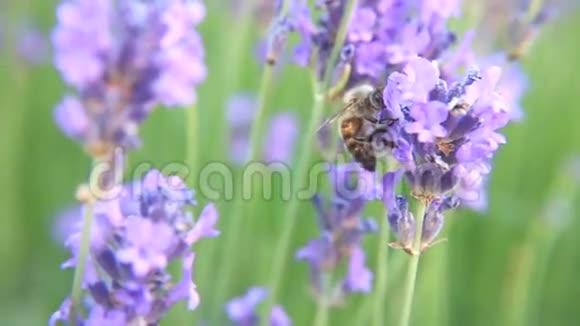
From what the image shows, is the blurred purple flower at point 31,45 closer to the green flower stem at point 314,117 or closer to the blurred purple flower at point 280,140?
the blurred purple flower at point 280,140


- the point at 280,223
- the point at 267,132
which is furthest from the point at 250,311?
the point at 267,132

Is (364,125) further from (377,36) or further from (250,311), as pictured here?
(250,311)

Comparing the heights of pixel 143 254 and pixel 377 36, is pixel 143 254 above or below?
below

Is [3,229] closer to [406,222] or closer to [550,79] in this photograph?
[406,222]

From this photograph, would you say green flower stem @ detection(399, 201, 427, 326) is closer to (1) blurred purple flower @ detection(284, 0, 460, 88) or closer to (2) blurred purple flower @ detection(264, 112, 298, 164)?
(1) blurred purple flower @ detection(284, 0, 460, 88)

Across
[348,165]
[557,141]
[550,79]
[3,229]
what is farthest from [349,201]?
[550,79]

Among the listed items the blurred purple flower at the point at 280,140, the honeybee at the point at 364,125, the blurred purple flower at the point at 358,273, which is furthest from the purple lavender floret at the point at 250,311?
the blurred purple flower at the point at 280,140
